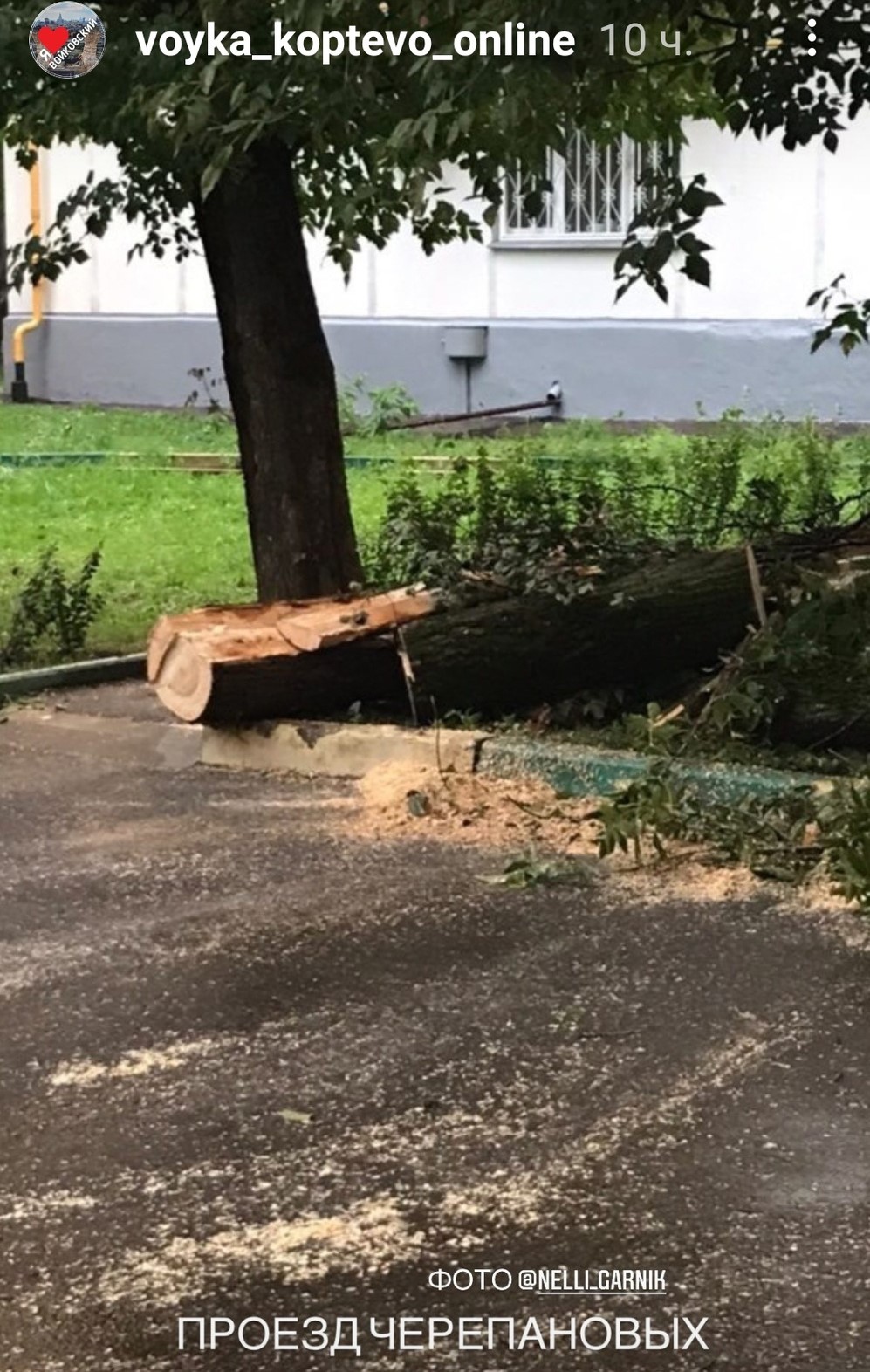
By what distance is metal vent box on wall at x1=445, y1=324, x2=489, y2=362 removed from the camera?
18719 mm

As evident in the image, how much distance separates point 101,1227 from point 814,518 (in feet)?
16.9

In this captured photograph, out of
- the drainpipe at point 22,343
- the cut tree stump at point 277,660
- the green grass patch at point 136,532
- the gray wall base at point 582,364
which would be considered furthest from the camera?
the drainpipe at point 22,343

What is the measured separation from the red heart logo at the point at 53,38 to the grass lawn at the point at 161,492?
2919 millimetres

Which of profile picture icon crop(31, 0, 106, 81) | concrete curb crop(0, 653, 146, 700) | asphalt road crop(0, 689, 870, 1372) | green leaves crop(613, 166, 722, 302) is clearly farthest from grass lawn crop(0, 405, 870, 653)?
asphalt road crop(0, 689, 870, 1372)

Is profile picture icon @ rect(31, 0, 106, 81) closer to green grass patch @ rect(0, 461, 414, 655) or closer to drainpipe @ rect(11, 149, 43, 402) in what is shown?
green grass patch @ rect(0, 461, 414, 655)

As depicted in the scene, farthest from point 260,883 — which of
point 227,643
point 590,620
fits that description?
point 590,620

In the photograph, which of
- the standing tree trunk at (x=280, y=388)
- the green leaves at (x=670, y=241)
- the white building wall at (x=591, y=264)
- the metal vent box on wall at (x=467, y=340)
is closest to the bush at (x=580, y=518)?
the standing tree trunk at (x=280, y=388)

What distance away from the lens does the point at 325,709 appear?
7039 mm

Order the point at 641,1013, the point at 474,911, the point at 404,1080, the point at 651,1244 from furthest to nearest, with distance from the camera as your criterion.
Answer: the point at 474,911 → the point at 641,1013 → the point at 404,1080 → the point at 651,1244

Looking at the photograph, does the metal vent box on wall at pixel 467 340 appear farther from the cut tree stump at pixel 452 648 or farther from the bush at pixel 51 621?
the cut tree stump at pixel 452 648

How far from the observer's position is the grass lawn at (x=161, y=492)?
1067 cm

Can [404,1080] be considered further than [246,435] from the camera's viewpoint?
No

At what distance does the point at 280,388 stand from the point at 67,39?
1.73 meters

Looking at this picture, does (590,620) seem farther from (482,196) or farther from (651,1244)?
(651,1244)
